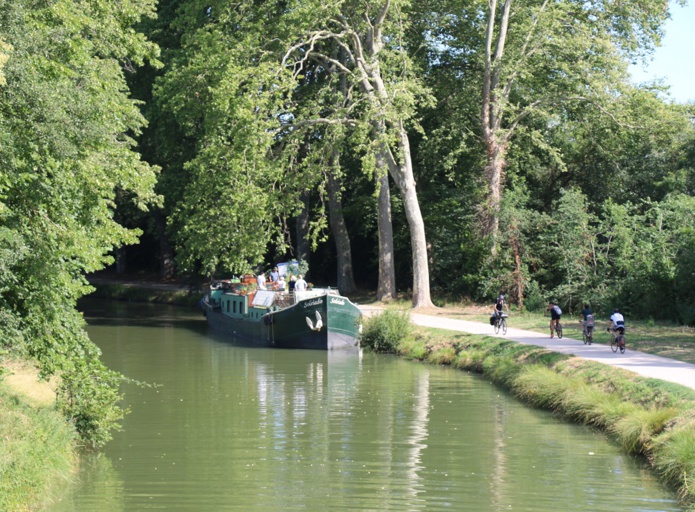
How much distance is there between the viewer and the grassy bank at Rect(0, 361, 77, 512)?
11953 mm

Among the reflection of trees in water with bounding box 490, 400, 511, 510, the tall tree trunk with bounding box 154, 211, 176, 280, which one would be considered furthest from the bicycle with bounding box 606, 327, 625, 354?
the tall tree trunk with bounding box 154, 211, 176, 280

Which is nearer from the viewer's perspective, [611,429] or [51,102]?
[51,102]

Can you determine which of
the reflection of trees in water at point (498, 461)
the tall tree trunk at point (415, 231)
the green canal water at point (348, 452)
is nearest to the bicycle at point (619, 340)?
the green canal water at point (348, 452)

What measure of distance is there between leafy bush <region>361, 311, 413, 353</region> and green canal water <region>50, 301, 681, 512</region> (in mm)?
4482

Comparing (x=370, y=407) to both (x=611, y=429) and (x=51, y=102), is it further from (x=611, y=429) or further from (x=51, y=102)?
(x=51, y=102)

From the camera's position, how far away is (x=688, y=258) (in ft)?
95.5

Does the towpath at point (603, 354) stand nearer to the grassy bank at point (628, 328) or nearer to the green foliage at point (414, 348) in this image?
the grassy bank at point (628, 328)

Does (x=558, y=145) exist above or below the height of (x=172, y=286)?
above

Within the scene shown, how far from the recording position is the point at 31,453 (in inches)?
504

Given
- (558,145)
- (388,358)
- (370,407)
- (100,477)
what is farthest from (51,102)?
(558,145)

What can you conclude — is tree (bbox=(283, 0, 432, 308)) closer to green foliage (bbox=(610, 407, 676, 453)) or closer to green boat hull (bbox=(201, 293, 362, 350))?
green boat hull (bbox=(201, 293, 362, 350))

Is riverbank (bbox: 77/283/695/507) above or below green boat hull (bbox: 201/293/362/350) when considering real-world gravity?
below

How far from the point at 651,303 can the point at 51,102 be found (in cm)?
2286

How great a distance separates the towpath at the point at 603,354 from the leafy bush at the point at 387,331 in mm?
1220
